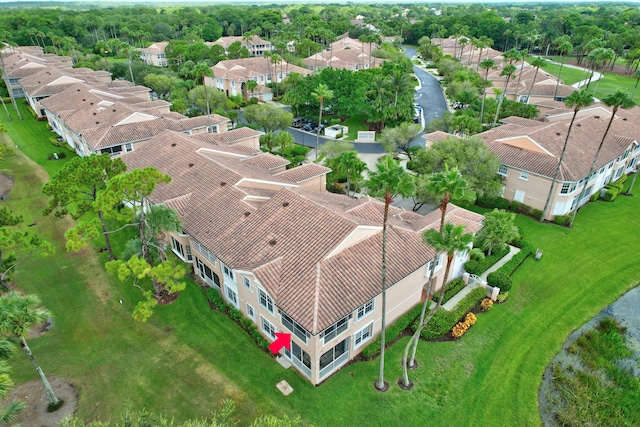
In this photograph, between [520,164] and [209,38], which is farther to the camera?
[209,38]

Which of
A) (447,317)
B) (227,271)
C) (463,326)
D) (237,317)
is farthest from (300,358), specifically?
(463,326)

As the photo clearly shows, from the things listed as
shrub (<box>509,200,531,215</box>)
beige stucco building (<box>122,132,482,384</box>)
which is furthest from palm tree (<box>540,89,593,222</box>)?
beige stucco building (<box>122,132,482,384</box>)

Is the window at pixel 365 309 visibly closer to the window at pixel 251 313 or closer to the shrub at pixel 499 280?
the window at pixel 251 313

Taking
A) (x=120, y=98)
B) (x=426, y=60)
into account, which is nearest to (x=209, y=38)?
(x=426, y=60)

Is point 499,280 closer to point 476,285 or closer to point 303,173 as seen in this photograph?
point 476,285

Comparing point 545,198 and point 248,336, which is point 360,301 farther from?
point 545,198

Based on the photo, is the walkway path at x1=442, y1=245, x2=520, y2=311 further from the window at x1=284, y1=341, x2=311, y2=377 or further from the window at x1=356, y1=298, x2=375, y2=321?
the window at x1=284, y1=341, x2=311, y2=377
